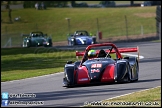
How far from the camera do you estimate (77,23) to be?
6731 cm

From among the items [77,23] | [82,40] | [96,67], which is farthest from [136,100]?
[77,23]

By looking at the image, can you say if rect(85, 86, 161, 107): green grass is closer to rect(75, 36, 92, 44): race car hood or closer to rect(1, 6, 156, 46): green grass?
rect(75, 36, 92, 44): race car hood

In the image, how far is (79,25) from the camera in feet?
217

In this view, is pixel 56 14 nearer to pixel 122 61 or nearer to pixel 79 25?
pixel 79 25

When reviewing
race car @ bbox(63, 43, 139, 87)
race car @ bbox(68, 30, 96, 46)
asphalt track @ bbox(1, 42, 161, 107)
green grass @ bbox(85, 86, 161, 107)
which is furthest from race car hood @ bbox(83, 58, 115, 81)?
race car @ bbox(68, 30, 96, 46)

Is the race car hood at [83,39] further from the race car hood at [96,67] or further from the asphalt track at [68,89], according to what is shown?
the race car hood at [96,67]

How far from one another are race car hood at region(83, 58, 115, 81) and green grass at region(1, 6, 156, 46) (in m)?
35.7

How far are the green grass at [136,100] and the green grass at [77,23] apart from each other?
3921cm

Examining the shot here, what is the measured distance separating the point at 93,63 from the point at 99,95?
9.48ft

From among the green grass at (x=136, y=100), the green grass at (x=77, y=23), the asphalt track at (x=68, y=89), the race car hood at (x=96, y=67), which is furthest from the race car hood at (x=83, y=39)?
the green grass at (x=136, y=100)

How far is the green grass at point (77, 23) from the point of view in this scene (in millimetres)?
60406

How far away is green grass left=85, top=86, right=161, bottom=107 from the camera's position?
11.7 m

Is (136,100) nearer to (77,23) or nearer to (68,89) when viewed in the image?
(68,89)

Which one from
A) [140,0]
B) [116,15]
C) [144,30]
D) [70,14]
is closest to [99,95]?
[144,30]
